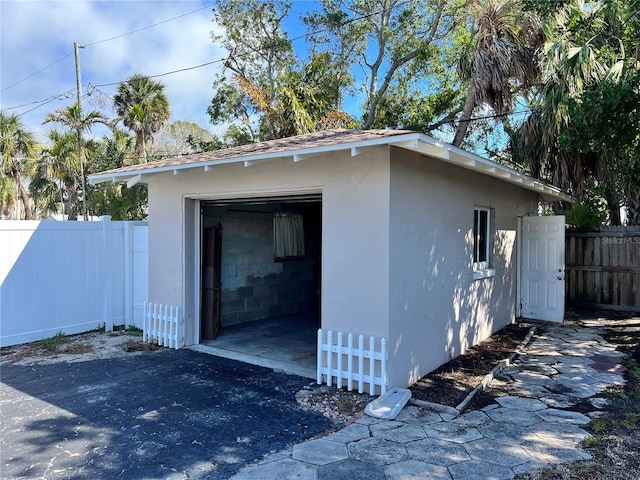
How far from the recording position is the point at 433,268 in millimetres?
5621

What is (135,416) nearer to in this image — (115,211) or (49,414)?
(49,414)

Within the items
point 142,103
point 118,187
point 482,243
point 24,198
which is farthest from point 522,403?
point 24,198

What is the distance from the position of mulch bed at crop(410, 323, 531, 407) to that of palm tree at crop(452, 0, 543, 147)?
6177 millimetres

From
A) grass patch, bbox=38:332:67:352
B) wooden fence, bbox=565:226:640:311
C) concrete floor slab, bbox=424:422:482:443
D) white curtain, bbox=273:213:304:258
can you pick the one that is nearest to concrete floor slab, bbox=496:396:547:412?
concrete floor slab, bbox=424:422:482:443

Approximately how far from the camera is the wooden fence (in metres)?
9.88

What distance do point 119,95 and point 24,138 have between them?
5010 mm

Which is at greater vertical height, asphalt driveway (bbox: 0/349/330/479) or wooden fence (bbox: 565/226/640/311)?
wooden fence (bbox: 565/226/640/311)

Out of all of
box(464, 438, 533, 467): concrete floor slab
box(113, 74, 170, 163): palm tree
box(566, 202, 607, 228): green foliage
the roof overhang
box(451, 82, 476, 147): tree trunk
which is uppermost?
box(113, 74, 170, 163): palm tree

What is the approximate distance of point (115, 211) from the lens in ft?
63.6

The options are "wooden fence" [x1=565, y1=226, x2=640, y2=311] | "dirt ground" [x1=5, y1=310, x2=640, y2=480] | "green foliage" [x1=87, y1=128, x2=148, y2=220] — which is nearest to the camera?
"dirt ground" [x1=5, y1=310, x2=640, y2=480]

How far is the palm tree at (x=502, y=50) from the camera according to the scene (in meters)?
9.95

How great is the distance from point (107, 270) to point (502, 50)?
32.0ft

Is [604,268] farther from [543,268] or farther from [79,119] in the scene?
[79,119]

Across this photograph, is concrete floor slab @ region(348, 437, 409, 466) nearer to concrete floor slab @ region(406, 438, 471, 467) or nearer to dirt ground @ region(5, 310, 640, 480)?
concrete floor slab @ region(406, 438, 471, 467)
